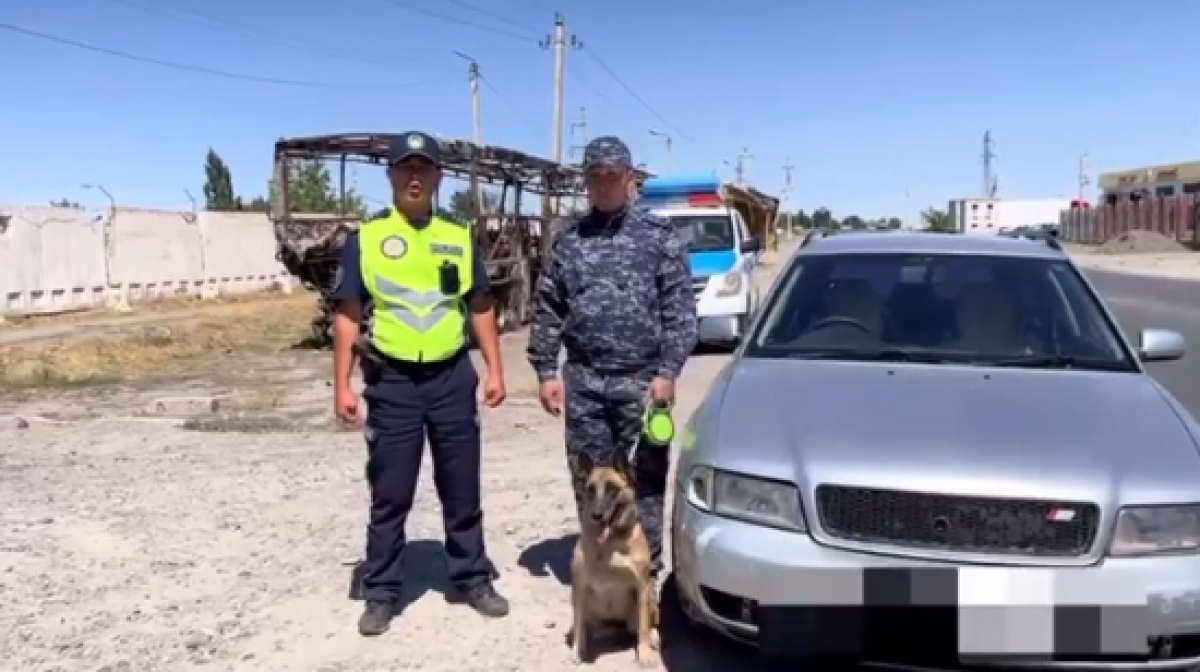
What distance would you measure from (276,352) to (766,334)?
1273 cm

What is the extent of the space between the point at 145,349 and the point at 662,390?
13920 mm

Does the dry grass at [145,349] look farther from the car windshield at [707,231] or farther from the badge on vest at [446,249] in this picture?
the badge on vest at [446,249]

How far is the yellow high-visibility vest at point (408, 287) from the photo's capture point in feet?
13.5

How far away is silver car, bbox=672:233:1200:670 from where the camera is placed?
9.84 feet

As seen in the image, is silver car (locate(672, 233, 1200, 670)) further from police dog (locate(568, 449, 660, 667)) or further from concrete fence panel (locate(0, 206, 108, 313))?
concrete fence panel (locate(0, 206, 108, 313))

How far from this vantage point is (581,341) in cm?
411

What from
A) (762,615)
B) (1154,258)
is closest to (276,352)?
(762,615)

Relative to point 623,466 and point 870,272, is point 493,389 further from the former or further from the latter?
point 870,272

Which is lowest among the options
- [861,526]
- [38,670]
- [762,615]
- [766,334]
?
[38,670]

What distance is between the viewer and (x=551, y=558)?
205 inches

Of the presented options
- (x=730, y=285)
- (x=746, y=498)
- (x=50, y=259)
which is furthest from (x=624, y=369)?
(x=50, y=259)

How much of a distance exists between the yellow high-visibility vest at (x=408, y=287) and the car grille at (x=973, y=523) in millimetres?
1718

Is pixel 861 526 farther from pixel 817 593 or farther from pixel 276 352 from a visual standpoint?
pixel 276 352

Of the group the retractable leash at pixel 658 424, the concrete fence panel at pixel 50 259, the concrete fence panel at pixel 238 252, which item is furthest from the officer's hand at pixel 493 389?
the concrete fence panel at pixel 238 252
